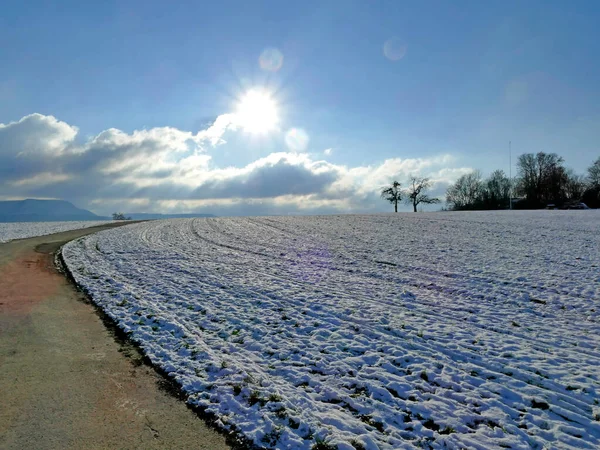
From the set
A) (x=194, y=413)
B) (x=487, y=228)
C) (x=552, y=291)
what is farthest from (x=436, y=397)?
(x=487, y=228)

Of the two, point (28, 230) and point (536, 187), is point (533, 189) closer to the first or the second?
point (536, 187)

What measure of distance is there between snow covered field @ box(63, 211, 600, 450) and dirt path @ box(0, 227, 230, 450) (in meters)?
0.57

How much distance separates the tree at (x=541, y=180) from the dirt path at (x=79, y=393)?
93.2 metres

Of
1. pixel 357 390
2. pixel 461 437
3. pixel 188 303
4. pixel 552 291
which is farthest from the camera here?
pixel 552 291

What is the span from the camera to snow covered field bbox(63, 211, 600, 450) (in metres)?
5.47

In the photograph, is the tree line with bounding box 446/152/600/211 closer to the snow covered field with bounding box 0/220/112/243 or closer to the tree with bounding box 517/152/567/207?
the tree with bounding box 517/152/567/207

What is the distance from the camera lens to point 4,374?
6.85 m

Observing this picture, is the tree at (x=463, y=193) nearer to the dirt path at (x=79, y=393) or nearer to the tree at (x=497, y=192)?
the tree at (x=497, y=192)

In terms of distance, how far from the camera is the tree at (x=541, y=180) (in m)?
84.8

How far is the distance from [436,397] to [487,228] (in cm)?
2858

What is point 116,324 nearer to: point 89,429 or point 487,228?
point 89,429

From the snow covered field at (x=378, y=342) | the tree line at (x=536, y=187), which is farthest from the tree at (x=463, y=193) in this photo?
the snow covered field at (x=378, y=342)

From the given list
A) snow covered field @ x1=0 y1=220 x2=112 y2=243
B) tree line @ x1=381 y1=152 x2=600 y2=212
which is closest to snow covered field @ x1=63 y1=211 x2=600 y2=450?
snow covered field @ x1=0 y1=220 x2=112 y2=243

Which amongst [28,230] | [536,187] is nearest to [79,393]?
[28,230]
